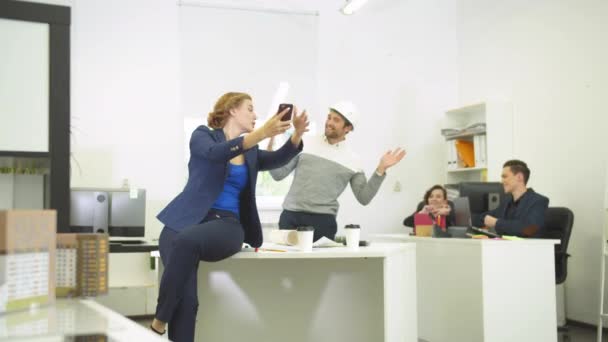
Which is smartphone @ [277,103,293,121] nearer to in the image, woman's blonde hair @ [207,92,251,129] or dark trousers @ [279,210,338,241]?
woman's blonde hair @ [207,92,251,129]

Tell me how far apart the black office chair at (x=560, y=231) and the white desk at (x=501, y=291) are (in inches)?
37.1

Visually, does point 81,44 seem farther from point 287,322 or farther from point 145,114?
point 287,322

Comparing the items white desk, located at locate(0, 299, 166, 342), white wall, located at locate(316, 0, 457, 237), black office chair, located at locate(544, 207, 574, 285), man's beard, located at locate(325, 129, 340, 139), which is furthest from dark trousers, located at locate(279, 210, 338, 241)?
white wall, located at locate(316, 0, 457, 237)

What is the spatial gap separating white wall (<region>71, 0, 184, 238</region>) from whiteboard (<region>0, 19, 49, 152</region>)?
183cm

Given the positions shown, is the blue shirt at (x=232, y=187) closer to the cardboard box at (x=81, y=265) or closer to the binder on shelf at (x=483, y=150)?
the cardboard box at (x=81, y=265)

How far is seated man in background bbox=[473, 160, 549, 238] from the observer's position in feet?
14.8

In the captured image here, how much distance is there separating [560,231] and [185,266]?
321cm

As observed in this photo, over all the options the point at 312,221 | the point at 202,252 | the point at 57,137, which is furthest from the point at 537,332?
the point at 57,137

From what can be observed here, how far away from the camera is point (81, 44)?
18.7 feet

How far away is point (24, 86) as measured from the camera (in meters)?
3.78

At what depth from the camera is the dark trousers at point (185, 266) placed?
2.38m

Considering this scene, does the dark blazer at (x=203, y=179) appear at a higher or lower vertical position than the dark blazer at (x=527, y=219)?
higher

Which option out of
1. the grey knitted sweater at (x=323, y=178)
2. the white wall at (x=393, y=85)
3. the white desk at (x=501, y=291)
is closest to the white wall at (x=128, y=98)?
the white wall at (x=393, y=85)

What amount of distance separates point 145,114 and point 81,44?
0.81 meters
